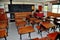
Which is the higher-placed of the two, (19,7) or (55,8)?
(19,7)

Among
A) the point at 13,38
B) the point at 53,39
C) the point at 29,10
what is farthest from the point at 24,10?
the point at 53,39

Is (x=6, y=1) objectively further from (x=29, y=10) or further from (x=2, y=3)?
(x=29, y=10)

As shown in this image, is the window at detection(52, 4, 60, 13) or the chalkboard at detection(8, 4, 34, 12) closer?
the chalkboard at detection(8, 4, 34, 12)

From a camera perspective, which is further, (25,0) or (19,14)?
(25,0)

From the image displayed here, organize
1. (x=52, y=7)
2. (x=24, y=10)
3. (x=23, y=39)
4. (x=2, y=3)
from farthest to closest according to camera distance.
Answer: (x=52, y=7) → (x=2, y=3) → (x=24, y=10) → (x=23, y=39)

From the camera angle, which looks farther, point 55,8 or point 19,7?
point 55,8

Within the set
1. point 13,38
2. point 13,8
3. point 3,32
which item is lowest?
point 13,38

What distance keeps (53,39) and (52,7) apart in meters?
8.15

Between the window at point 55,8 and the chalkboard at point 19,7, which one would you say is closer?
the chalkboard at point 19,7

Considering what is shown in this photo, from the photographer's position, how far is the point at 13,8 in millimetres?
7824

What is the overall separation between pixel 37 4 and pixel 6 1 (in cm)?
250

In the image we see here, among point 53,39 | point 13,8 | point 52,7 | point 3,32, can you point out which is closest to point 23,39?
point 3,32

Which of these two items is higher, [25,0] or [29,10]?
[25,0]

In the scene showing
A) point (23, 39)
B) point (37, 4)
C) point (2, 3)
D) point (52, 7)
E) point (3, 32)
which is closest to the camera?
point (3, 32)
